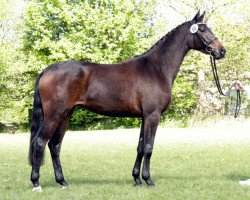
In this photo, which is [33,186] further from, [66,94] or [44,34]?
[44,34]

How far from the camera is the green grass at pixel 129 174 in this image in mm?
7105

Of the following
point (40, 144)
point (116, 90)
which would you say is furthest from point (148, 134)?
point (40, 144)

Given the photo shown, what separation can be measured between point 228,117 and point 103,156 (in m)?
17.0

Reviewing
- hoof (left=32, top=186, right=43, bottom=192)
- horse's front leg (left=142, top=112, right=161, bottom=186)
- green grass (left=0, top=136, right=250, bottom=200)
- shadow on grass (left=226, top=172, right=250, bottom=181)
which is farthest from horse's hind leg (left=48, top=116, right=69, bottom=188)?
shadow on grass (left=226, top=172, right=250, bottom=181)

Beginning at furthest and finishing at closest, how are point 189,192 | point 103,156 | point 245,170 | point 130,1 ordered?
point 130,1 < point 103,156 < point 245,170 < point 189,192

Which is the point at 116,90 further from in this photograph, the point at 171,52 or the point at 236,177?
the point at 236,177

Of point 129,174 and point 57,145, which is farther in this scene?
point 129,174

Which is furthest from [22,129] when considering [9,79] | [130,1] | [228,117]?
[228,117]

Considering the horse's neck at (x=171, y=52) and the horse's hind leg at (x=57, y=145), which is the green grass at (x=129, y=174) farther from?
the horse's neck at (x=171, y=52)

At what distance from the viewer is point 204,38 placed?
8.15 metres

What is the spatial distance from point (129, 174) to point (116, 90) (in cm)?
233

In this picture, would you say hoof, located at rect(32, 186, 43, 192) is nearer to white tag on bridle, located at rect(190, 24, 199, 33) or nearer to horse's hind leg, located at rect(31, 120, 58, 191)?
horse's hind leg, located at rect(31, 120, 58, 191)

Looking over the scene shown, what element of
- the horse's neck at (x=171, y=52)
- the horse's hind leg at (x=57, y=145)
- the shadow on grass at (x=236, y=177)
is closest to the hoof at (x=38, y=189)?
the horse's hind leg at (x=57, y=145)

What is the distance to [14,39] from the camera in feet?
118
